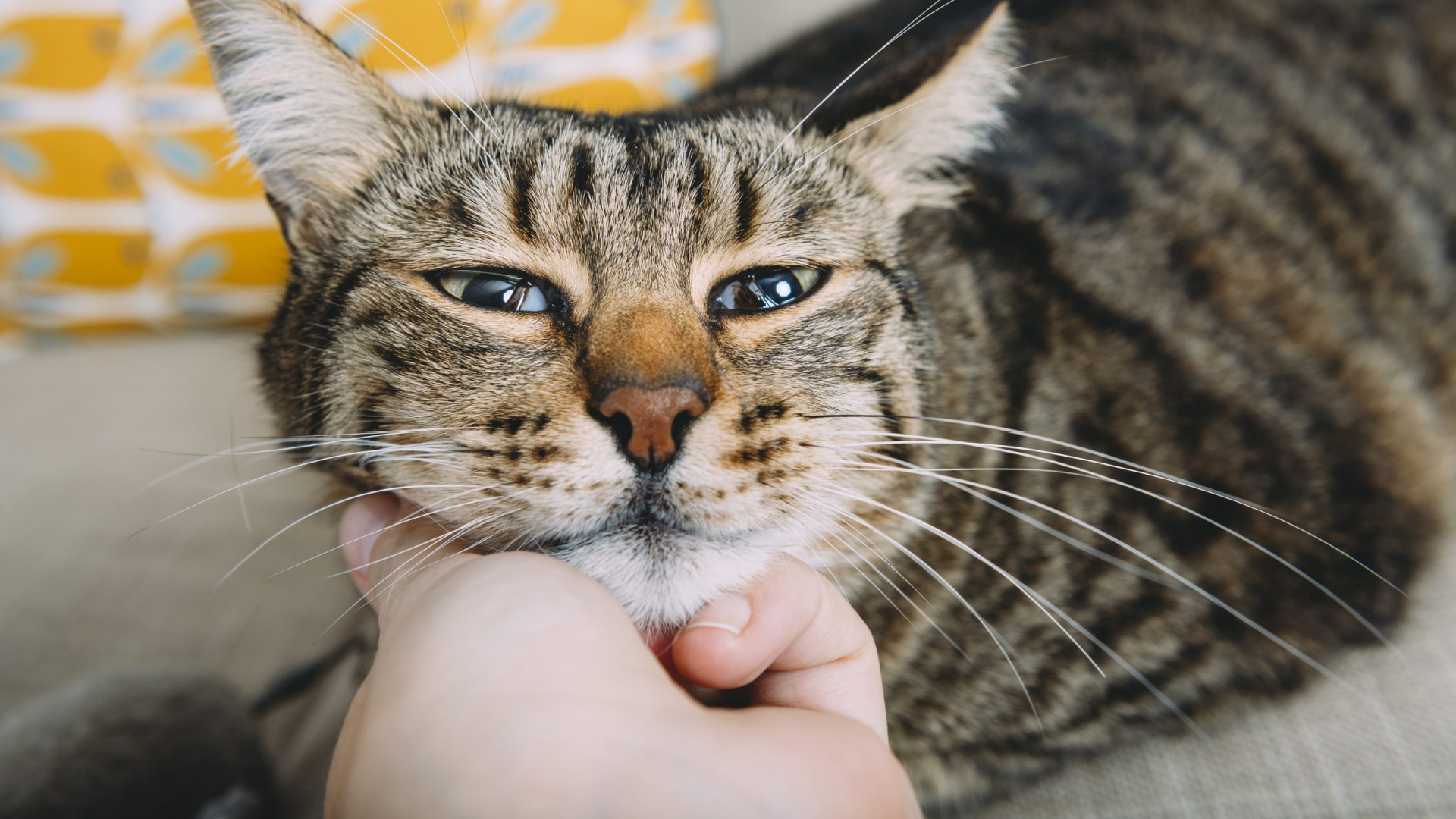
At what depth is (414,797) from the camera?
0.47m

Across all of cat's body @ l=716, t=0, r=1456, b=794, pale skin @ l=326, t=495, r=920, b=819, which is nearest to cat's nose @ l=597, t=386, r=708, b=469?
pale skin @ l=326, t=495, r=920, b=819

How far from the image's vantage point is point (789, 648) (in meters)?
0.73

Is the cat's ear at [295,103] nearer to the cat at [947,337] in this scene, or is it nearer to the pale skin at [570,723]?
the cat at [947,337]

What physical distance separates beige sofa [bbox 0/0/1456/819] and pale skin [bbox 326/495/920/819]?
517 millimetres

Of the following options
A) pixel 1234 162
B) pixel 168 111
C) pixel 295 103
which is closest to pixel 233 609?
pixel 295 103

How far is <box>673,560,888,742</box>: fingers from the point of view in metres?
0.64

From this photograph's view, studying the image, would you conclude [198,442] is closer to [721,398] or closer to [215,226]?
[215,226]

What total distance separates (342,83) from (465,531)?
511mm

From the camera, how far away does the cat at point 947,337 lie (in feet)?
2.35

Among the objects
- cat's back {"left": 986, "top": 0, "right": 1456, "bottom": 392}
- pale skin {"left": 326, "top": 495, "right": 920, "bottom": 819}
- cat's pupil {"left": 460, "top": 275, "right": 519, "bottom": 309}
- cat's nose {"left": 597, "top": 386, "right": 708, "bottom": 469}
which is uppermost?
cat's back {"left": 986, "top": 0, "right": 1456, "bottom": 392}

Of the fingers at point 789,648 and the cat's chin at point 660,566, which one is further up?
the cat's chin at point 660,566

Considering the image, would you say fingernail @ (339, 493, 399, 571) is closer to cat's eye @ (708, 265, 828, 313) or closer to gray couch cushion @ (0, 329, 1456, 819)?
gray couch cushion @ (0, 329, 1456, 819)

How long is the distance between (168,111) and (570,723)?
1638 mm

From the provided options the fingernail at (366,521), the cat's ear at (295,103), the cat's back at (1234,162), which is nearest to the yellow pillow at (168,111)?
the cat's back at (1234,162)
